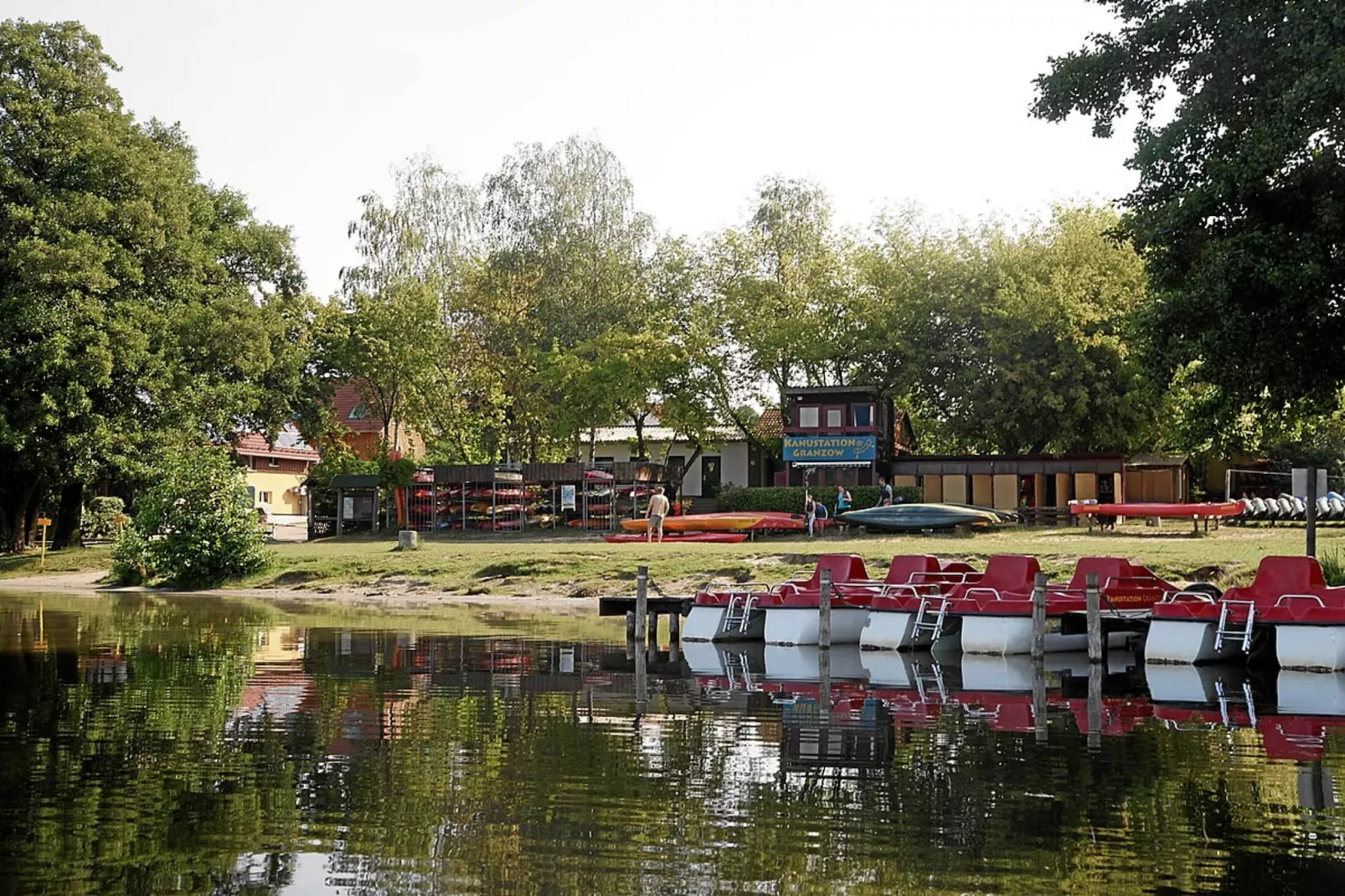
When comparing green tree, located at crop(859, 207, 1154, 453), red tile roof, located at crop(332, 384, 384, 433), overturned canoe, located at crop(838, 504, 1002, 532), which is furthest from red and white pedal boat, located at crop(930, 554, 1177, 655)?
red tile roof, located at crop(332, 384, 384, 433)

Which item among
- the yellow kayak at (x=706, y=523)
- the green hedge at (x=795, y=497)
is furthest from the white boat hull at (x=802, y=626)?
the green hedge at (x=795, y=497)

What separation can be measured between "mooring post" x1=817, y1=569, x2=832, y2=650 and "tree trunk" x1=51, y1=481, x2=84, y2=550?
117 feet

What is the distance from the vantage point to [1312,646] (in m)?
23.1

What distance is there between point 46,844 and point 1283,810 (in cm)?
969

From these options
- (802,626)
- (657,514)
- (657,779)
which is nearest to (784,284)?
(657,514)

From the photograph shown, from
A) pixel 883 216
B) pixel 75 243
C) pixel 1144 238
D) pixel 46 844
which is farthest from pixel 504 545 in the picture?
pixel 46 844

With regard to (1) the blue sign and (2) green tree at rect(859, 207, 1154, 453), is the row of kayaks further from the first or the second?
(1) the blue sign

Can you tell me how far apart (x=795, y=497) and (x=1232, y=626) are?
3243 cm

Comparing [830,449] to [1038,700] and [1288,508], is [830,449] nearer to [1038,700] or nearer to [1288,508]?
[1288,508]

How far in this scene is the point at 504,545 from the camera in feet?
161

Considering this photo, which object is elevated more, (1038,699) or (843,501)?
(843,501)

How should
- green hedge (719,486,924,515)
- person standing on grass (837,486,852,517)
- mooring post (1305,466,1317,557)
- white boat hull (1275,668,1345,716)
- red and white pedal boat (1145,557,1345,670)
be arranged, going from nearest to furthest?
1. white boat hull (1275,668,1345,716)
2. red and white pedal boat (1145,557,1345,670)
3. mooring post (1305,466,1317,557)
4. person standing on grass (837,486,852,517)
5. green hedge (719,486,924,515)

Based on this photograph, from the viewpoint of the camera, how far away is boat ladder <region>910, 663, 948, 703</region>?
20484mm

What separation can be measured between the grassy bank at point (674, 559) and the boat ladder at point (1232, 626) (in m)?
9.40
